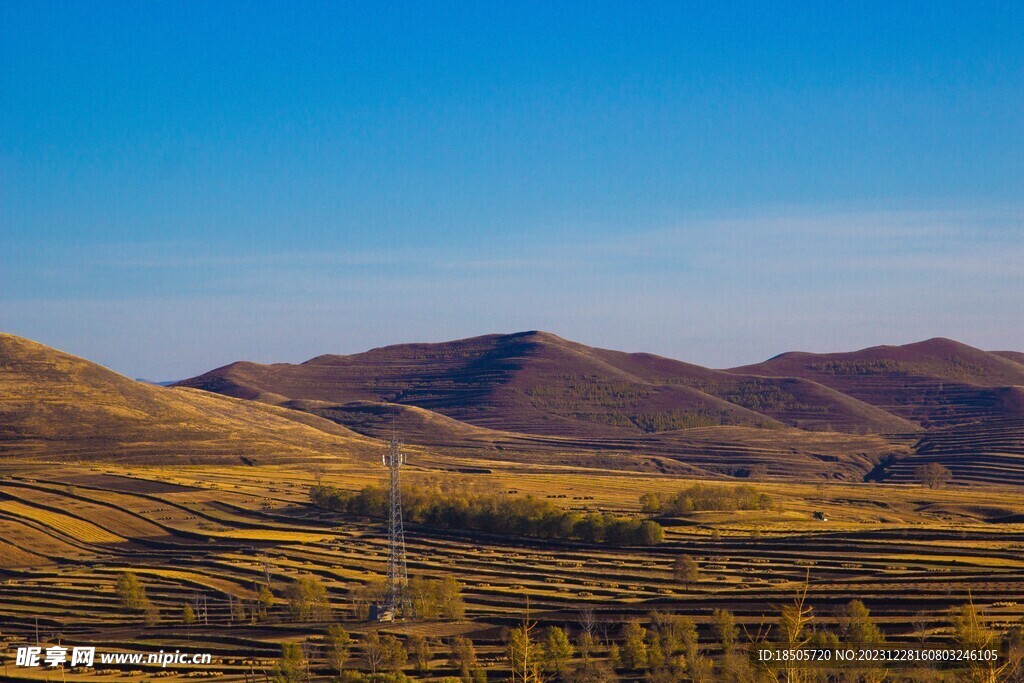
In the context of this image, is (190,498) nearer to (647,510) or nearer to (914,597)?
(647,510)

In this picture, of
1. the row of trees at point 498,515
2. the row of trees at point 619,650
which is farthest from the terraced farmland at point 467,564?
the row of trees at point 498,515

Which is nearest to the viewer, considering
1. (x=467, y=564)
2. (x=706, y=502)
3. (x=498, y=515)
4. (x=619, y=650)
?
(x=619, y=650)

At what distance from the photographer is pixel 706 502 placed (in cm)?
13675

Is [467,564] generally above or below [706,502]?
below

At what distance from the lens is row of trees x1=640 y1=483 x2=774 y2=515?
134625 mm

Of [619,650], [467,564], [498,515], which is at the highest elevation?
[498,515]

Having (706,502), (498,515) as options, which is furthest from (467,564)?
(706,502)

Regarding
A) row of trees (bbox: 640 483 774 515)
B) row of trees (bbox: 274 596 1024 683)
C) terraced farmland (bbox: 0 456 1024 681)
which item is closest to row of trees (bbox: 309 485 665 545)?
terraced farmland (bbox: 0 456 1024 681)

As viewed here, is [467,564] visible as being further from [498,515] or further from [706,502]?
[706,502]

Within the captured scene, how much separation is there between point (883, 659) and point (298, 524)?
8324 centimetres

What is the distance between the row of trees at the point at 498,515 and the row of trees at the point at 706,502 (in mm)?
10861

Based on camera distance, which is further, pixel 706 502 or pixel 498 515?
pixel 706 502

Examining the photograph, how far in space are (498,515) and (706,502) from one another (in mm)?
27758

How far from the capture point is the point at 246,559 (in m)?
113
